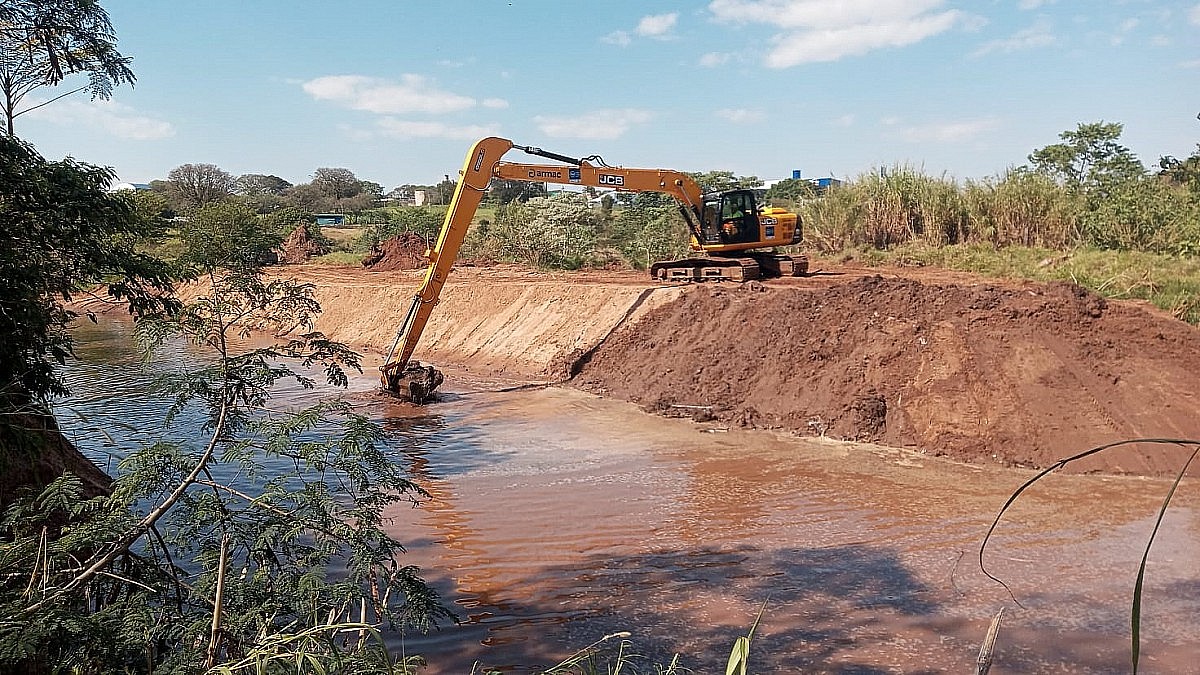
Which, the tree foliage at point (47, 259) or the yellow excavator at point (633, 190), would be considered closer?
the tree foliage at point (47, 259)

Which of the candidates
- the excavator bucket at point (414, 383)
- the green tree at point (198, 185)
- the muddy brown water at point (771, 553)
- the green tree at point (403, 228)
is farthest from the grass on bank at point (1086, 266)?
the green tree at point (198, 185)

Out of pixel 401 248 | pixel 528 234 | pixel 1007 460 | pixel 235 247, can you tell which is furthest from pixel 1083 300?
pixel 401 248

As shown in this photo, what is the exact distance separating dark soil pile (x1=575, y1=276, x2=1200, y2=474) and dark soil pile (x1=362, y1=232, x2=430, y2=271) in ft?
58.4

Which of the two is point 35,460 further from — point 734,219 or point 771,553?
point 734,219

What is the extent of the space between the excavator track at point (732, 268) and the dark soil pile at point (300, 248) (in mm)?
23038

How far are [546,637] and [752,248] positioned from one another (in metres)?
13.2

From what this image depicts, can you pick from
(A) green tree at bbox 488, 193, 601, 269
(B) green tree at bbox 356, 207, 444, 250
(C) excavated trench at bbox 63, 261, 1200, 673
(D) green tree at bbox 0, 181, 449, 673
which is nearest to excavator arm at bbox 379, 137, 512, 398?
(C) excavated trench at bbox 63, 261, 1200, 673

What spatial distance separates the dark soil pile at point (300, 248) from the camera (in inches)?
1480

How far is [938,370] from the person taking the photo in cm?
1252

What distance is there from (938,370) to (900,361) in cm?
59

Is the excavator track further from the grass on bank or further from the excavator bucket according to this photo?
the excavator bucket

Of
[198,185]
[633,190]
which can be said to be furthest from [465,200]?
[198,185]

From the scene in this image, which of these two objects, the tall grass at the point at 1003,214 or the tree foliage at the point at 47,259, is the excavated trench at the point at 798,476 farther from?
the tall grass at the point at 1003,214

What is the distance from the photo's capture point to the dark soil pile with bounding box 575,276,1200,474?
1129 cm
